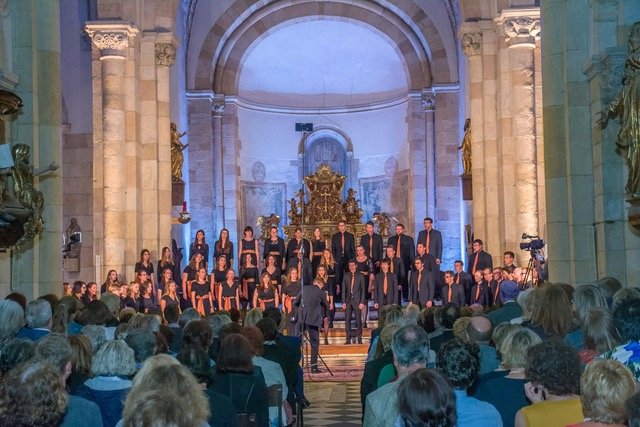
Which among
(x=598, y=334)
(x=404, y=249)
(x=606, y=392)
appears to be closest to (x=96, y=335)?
(x=598, y=334)

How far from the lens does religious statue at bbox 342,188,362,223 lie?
92.0 ft

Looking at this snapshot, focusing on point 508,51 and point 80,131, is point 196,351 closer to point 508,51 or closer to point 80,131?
point 508,51

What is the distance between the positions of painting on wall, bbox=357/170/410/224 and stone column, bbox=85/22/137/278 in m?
11.3

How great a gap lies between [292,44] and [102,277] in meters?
12.9

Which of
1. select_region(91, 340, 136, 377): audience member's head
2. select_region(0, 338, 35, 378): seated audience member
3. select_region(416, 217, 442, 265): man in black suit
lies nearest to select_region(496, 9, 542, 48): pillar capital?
select_region(416, 217, 442, 265): man in black suit

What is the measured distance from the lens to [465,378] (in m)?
4.88

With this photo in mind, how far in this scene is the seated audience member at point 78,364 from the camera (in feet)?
20.1

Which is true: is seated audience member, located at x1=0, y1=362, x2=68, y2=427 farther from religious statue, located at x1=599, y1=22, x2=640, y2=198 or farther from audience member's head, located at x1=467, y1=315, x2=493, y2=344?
religious statue, located at x1=599, y1=22, x2=640, y2=198

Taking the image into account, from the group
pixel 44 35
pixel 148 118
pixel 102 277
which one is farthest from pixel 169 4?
pixel 44 35

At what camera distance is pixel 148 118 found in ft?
71.0

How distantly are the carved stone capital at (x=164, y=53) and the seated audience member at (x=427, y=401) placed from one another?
18809 millimetres

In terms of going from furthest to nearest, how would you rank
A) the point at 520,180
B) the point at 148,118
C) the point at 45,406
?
1. the point at 148,118
2. the point at 520,180
3. the point at 45,406

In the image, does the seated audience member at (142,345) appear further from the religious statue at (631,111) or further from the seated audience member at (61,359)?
the religious statue at (631,111)

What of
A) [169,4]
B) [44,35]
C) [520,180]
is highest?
[169,4]
